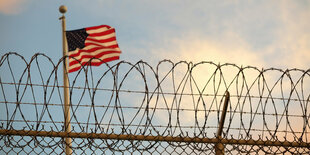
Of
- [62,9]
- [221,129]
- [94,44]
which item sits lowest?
[221,129]

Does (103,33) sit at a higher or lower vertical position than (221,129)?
higher

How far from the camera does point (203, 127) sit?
5.26 metres

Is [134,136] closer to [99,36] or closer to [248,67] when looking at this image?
[248,67]

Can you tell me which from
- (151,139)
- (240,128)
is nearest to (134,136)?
(151,139)

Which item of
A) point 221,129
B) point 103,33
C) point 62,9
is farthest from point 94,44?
point 221,129

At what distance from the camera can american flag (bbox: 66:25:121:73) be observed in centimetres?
1408

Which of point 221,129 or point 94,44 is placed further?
point 94,44

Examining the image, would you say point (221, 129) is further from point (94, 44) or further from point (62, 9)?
point (62, 9)

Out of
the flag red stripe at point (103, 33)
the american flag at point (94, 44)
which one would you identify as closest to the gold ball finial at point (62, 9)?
the american flag at point (94, 44)

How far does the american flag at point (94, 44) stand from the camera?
554 inches

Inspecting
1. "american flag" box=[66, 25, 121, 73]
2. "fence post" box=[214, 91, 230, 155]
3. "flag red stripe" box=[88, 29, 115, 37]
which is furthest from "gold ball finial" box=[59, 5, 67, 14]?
"fence post" box=[214, 91, 230, 155]

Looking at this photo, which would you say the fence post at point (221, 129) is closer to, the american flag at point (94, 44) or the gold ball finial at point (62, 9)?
the american flag at point (94, 44)

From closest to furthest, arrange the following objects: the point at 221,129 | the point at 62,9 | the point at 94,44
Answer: the point at 221,129 → the point at 94,44 → the point at 62,9

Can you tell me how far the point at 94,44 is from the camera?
1427cm
